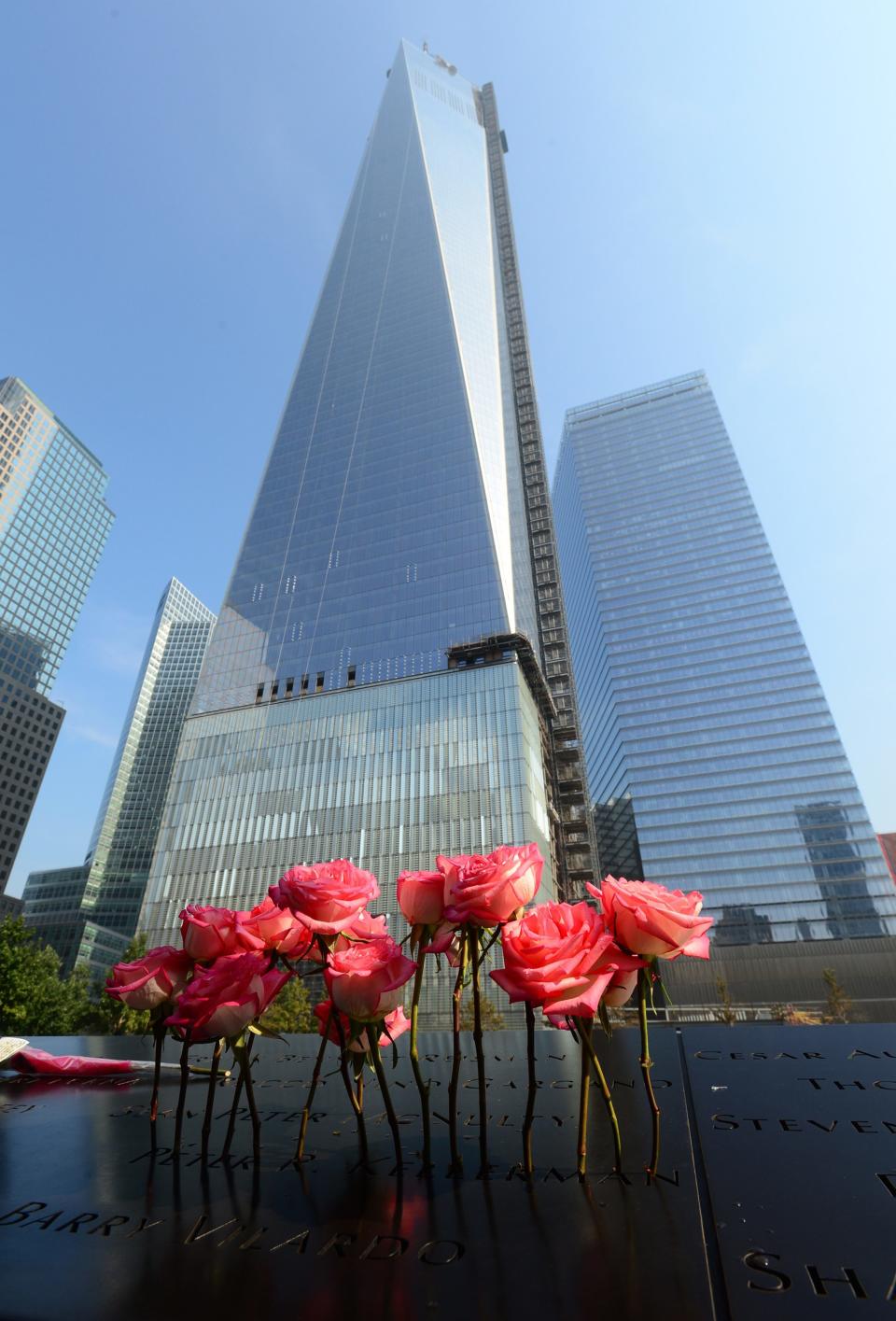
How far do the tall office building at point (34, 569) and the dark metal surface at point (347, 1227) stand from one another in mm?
105348

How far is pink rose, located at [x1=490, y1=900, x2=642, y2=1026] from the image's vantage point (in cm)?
154

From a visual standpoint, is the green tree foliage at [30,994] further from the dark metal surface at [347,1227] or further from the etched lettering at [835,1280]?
A: the etched lettering at [835,1280]

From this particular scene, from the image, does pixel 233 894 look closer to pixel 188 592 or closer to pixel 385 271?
pixel 385 271

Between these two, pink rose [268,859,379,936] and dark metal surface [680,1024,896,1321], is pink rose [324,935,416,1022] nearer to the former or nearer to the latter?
pink rose [268,859,379,936]

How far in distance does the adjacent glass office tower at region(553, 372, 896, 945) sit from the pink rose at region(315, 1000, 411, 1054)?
89.4 metres

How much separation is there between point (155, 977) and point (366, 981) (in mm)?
975

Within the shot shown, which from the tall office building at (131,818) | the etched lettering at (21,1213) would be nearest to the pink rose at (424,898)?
the etched lettering at (21,1213)

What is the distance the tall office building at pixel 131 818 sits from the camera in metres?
92.1

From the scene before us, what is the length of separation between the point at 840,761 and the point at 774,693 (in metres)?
12.1

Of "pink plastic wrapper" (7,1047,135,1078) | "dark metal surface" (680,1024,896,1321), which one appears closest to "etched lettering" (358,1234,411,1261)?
"dark metal surface" (680,1024,896,1321)

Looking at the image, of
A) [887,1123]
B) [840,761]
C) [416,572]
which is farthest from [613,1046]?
[840,761]

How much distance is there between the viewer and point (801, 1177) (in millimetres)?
1888

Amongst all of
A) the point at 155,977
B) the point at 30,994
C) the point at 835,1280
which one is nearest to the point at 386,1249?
the point at 835,1280

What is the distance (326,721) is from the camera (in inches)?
2159
